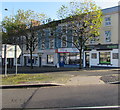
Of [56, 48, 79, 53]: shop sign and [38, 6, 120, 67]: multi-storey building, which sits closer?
[38, 6, 120, 67]: multi-storey building

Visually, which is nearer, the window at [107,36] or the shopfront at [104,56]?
the shopfront at [104,56]

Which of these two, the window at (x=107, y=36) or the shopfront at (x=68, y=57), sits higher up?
the window at (x=107, y=36)

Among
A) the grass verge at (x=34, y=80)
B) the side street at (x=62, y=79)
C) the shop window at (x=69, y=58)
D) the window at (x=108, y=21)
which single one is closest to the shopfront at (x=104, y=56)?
the shop window at (x=69, y=58)

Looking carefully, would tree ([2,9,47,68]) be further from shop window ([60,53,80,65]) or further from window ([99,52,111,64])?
window ([99,52,111,64])

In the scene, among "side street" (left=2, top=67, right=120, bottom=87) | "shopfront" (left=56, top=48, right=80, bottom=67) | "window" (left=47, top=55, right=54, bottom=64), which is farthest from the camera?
"window" (left=47, top=55, right=54, bottom=64)

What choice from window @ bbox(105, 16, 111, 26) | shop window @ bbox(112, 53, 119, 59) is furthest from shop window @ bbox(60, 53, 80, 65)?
window @ bbox(105, 16, 111, 26)

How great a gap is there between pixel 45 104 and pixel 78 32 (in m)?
15.8

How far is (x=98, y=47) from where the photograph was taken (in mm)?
24875

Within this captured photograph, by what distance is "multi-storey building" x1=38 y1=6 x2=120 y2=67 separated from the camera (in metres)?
23.0

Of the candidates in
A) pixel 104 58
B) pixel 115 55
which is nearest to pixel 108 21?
pixel 115 55

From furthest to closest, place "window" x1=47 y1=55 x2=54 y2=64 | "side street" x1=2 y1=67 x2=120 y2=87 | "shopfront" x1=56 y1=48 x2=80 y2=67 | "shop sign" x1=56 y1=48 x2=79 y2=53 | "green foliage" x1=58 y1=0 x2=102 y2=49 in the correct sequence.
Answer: "window" x1=47 y1=55 x2=54 y2=64 → "shopfront" x1=56 y1=48 x2=80 y2=67 → "shop sign" x1=56 y1=48 x2=79 y2=53 → "green foliage" x1=58 y1=0 x2=102 y2=49 → "side street" x1=2 y1=67 x2=120 y2=87

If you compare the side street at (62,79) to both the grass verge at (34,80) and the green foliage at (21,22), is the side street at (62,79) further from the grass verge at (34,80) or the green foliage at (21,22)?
the green foliage at (21,22)

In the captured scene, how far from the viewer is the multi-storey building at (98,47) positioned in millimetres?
22984

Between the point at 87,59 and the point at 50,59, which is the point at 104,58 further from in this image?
the point at 50,59
